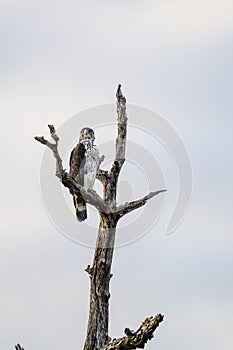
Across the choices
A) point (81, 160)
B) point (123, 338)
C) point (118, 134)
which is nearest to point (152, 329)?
point (123, 338)

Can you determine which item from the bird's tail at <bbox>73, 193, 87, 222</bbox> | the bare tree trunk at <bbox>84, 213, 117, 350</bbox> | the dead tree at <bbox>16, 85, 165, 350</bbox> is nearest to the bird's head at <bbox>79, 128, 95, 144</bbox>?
the bird's tail at <bbox>73, 193, 87, 222</bbox>

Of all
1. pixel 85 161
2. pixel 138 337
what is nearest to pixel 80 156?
pixel 85 161

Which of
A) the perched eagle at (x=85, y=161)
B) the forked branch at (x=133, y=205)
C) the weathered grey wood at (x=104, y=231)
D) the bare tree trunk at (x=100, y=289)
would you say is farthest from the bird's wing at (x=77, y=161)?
the forked branch at (x=133, y=205)

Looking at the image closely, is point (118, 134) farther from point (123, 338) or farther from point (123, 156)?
point (123, 338)

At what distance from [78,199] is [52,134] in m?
4.42

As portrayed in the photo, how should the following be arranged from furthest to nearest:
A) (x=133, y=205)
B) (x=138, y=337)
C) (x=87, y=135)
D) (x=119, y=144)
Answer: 1. (x=87, y=135)
2. (x=119, y=144)
3. (x=133, y=205)
4. (x=138, y=337)

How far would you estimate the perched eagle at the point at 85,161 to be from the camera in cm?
2556

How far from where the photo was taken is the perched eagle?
25559 millimetres

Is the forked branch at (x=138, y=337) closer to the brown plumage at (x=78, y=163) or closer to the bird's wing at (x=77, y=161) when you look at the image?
the brown plumage at (x=78, y=163)

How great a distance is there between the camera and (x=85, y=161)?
27.0m

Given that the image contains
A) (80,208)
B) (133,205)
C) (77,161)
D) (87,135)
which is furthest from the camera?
(87,135)

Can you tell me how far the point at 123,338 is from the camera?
20.7 m

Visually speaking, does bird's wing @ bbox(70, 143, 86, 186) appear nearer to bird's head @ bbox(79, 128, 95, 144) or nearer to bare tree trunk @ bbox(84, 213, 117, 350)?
bird's head @ bbox(79, 128, 95, 144)

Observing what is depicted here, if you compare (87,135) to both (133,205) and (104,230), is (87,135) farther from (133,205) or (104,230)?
(133,205)
